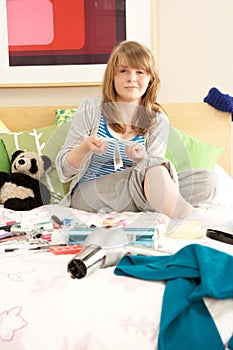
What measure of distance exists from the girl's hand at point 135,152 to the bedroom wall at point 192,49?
2.95 ft

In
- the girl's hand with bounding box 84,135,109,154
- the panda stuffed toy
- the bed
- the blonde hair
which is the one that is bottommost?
the panda stuffed toy

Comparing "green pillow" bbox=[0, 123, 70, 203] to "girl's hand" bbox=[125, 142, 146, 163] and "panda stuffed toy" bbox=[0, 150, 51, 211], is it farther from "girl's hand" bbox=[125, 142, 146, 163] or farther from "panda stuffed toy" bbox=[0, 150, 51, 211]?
"girl's hand" bbox=[125, 142, 146, 163]

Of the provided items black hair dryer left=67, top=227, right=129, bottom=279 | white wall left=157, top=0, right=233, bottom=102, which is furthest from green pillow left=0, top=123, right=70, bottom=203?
black hair dryer left=67, top=227, right=129, bottom=279

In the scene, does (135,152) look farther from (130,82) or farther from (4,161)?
(4,161)

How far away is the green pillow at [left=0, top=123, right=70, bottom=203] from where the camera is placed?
7.22ft

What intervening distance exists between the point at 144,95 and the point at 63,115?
515mm

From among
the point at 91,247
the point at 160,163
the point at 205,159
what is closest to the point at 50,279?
the point at 91,247

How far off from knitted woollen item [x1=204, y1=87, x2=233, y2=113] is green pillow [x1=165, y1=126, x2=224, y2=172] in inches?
8.3

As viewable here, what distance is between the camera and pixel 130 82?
205 cm

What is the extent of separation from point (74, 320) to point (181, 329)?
19cm

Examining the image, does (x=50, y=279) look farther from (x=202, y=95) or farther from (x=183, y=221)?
(x=202, y=95)

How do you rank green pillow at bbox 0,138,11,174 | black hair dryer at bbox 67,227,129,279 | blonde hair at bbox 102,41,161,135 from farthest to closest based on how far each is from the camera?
1. green pillow at bbox 0,138,11,174
2. blonde hair at bbox 102,41,161,135
3. black hair dryer at bbox 67,227,129,279

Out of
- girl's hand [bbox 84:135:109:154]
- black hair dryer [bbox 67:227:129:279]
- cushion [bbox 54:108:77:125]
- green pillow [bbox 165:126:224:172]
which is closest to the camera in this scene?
black hair dryer [bbox 67:227:129:279]

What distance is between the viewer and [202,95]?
8.99ft
